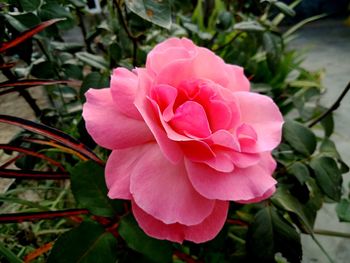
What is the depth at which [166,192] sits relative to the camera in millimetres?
261

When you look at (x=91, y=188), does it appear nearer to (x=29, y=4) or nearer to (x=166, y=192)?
(x=166, y=192)

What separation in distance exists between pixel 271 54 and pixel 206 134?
50 centimetres

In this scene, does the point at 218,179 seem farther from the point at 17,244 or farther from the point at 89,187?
the point at 17,244

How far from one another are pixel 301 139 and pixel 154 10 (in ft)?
1.01

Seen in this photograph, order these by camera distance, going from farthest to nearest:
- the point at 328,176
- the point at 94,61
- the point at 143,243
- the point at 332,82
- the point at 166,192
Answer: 1. the point at 332,82
2. the point at 94,61
3. the point at 328,176
4. the point at 143,243
5. the point at 166,192

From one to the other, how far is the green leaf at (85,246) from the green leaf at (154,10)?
0.26 metres

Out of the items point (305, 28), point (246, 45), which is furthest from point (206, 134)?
point (305, 28)

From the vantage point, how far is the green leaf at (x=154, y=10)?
1.23 feet

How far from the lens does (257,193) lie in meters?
0.26

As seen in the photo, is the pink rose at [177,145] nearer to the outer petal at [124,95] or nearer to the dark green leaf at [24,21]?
the outer petal at [124,95]

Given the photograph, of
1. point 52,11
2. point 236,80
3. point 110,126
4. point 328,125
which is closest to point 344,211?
point 328,125

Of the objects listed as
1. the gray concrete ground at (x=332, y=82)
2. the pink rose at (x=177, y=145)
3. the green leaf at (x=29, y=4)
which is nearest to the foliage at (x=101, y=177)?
the green leaf at (x=29, y=4)

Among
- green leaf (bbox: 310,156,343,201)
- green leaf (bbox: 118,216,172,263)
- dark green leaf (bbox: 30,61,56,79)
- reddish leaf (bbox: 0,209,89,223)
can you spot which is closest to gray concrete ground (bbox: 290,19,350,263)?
green leaf (bbox: 310,156,343,201)

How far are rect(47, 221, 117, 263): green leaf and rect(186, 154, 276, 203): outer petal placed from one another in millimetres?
166
